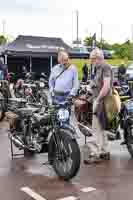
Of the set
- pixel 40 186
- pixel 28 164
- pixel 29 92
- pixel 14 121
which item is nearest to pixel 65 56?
pixel 14 121

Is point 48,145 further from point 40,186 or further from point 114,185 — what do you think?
point 114,185

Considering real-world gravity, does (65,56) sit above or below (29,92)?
above

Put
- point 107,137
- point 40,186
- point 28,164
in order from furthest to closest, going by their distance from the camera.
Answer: point 107,137 → point 28,164 → point 40,186

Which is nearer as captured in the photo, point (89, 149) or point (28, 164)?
point (28, 164)

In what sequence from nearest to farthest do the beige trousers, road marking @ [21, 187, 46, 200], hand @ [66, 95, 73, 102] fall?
1. road marking @ [21, 187, 46, 200]
2. hand @ [66, 95, 73, 102]
3. the beige trousers

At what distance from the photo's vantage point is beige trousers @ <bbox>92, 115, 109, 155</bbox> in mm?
6646

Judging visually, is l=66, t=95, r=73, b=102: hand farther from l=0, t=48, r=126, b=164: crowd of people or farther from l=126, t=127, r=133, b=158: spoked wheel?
l=126, t=127, r=133, b=158: spoked wheel

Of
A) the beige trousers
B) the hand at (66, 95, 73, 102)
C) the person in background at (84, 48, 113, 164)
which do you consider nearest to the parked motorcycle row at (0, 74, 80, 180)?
the hand at (66, 95, 73, 102)

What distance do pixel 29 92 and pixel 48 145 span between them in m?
8.41

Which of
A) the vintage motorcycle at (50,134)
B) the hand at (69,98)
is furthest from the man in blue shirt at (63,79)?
the vintage motorcycle at (50,134)

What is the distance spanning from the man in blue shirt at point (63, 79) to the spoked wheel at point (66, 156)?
1.10 metres

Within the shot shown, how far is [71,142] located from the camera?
5.38 metres

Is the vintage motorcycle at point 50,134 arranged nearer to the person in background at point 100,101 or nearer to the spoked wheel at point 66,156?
the spoked wheel at point 66,156

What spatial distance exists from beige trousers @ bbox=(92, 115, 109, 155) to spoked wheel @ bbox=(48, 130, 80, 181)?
3.65 feet
